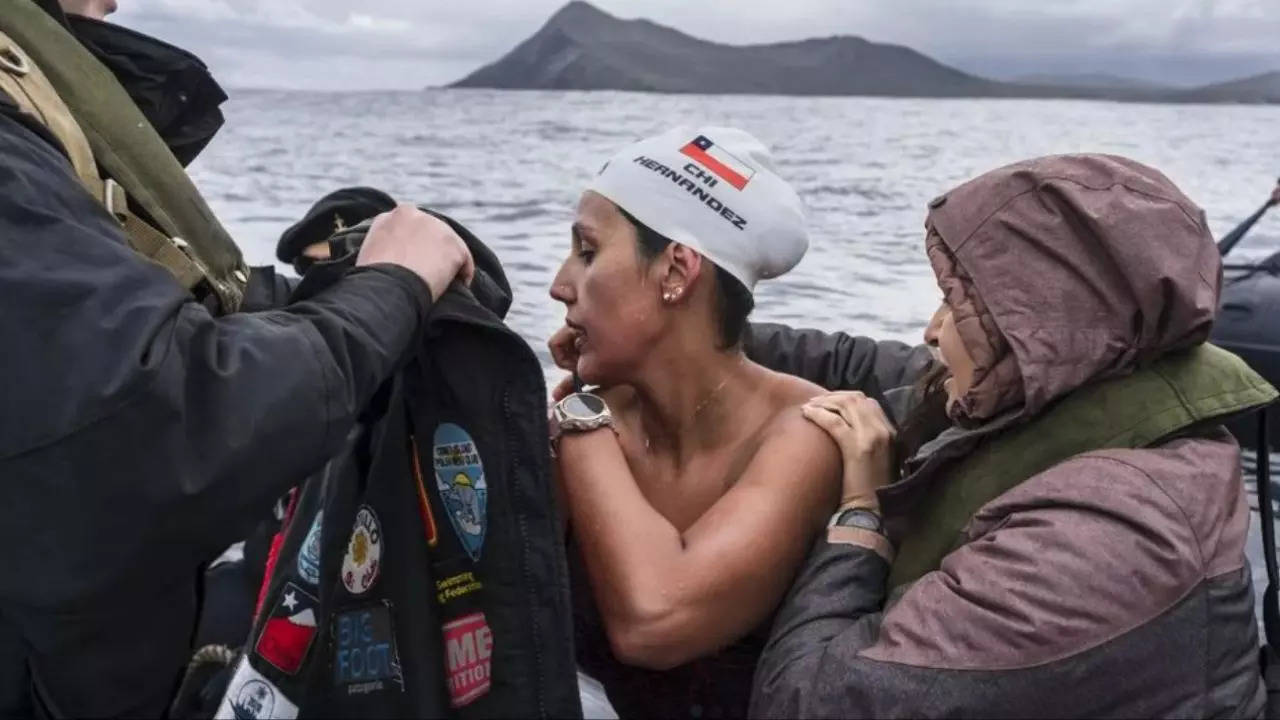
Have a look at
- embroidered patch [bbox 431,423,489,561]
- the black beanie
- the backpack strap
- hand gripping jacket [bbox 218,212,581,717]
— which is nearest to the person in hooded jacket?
hand gripping jacket [bbox 218,212,581,717]

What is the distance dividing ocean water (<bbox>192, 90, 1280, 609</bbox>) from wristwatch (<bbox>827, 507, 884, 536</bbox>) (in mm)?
892

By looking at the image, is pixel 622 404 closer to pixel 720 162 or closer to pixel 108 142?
pixel 720 162

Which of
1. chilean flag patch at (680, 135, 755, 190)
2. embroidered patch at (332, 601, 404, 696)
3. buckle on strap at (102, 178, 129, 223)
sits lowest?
embroidered patch at (332, 601, 404, 696)

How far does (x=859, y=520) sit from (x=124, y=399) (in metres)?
1.18

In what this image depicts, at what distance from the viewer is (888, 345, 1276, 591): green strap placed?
5.51 ft

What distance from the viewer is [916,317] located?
30.9ft

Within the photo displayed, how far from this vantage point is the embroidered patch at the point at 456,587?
6.22 feet

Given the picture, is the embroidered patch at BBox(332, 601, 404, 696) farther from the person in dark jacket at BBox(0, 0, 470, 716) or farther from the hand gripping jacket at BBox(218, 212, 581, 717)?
the person in dark jacket at BBox(0, 0, 470, 716)

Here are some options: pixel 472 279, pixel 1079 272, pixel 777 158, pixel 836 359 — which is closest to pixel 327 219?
pixel 472 279

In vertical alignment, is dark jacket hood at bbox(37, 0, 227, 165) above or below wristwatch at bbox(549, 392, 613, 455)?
above

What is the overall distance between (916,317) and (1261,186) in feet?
47.6

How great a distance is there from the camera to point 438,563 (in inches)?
75.4

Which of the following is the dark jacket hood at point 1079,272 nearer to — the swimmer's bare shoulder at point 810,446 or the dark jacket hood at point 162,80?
the swimmer's bare shoulder at point 810,446

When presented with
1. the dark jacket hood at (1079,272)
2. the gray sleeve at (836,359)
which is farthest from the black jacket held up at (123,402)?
the gray sleeve at (836,359)
